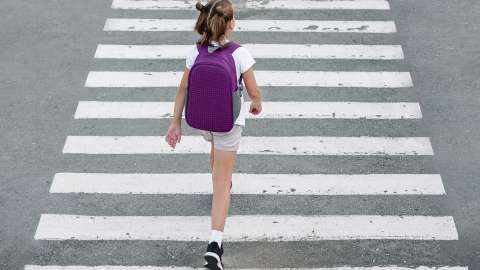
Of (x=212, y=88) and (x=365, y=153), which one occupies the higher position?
(x=212, y=88)

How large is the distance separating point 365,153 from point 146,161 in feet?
7.64

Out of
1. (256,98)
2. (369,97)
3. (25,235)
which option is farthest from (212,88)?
(369,97)

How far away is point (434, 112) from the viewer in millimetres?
9867

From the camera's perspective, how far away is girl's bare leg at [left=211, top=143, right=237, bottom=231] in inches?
283

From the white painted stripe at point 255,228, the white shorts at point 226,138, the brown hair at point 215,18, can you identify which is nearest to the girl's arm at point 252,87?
the white shorts at point 226,138

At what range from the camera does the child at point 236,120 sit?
659 centimetres

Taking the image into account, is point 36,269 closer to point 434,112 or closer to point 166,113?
point 166,113

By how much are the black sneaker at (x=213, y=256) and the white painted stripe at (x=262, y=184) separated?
1380 mm

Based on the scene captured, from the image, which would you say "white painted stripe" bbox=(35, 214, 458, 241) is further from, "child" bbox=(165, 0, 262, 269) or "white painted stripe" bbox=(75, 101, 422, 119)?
"white painted stripe" bbox=(75, 101, 422, 119)

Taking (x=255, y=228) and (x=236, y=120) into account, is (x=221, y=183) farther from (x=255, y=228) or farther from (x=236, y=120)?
(x=255, y=228)

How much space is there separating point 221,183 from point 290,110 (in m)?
2.83

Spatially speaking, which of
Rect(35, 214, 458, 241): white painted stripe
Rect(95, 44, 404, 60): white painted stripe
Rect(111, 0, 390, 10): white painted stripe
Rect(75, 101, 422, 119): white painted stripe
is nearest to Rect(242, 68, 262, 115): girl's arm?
Rect(35, 214, 458, 241): white painted stripe

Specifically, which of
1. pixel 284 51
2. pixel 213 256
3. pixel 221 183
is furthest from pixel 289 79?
pixel 213 256

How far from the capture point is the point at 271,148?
9.26 m
